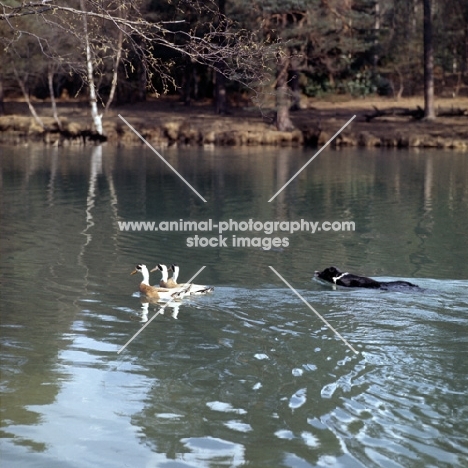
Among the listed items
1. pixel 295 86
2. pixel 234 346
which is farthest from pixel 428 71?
pixel 234 346

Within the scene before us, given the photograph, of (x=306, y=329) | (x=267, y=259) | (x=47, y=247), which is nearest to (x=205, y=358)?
(x=306, y=329)

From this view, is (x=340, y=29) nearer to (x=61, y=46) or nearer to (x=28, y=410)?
(x=61, y=46)

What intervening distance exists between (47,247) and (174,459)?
9876 mm

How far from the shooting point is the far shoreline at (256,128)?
132 feet

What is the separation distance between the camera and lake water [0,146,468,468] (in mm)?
7797

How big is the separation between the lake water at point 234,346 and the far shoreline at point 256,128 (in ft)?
60.8

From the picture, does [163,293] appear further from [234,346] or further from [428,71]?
[428,71]

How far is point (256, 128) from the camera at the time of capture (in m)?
42.8

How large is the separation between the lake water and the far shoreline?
18540 millimetres

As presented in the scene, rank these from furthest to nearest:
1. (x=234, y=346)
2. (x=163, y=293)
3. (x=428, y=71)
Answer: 1. (x=428, y=71)
2. (x=163, y=293)
3. (x=234, y=346)

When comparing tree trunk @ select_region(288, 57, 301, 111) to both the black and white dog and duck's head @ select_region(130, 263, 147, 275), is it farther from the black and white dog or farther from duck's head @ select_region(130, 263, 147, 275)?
the black and white dog

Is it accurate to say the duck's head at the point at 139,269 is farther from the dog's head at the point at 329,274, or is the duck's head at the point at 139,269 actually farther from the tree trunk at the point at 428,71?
the tree trunk at the point at 428,71

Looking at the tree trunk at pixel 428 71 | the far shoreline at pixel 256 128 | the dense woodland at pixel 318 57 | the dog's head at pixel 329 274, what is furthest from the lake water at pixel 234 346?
the tree trunk at pixel 428 71

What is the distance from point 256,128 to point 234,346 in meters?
32.8
